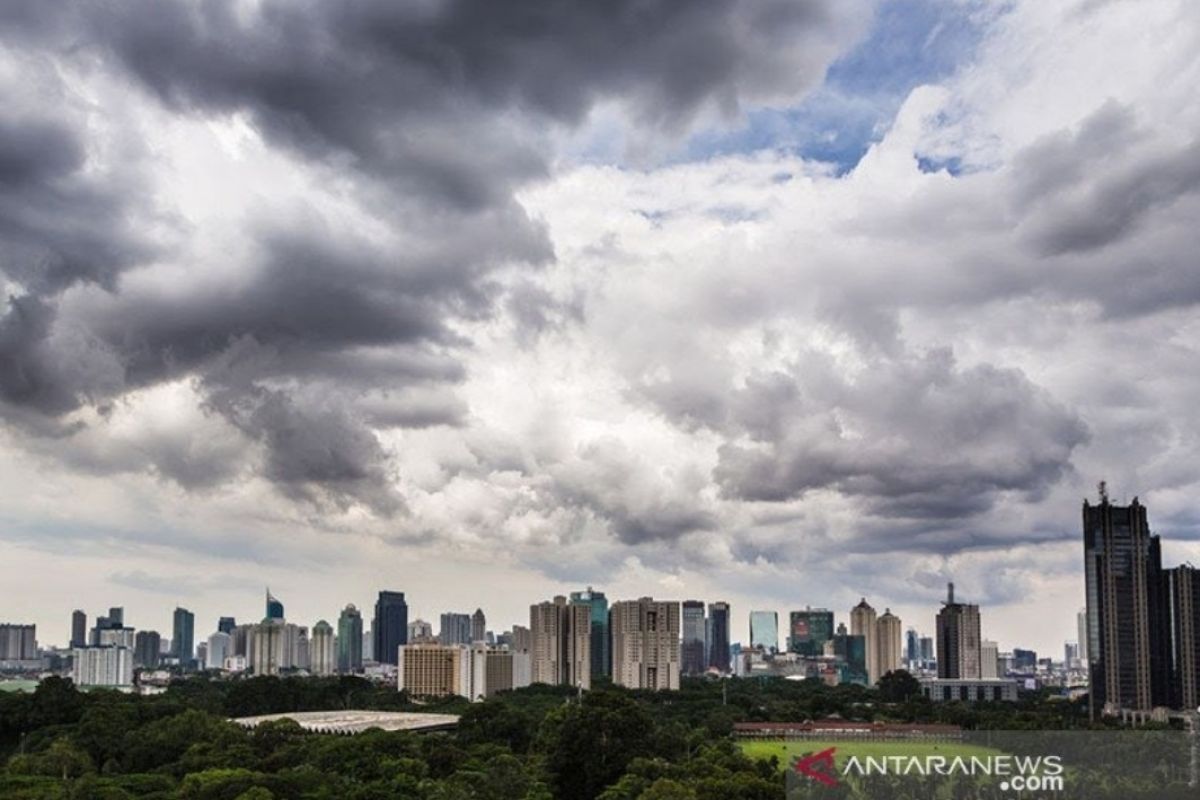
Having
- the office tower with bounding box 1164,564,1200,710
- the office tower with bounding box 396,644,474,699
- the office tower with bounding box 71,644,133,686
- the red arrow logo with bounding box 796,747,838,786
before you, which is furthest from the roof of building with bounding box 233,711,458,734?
→ the office tower with bounding box 71,644,133,686

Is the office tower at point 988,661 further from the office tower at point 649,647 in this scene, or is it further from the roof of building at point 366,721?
the roof of building at point 366,721

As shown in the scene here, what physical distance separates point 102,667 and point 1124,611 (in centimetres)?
13842

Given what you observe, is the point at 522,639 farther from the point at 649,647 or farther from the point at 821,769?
the point at 821,769

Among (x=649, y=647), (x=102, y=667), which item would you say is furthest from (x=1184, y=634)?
(x=102, y=667)

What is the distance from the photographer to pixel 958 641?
A: 159000 mm

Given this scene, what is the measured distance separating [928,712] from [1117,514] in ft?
82.8

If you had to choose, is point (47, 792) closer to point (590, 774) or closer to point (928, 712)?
point (590, 774)

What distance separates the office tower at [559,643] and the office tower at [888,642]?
210 feet

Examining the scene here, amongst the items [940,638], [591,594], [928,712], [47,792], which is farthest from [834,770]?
[591,594]

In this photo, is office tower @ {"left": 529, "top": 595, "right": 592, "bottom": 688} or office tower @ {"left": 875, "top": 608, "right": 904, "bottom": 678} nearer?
office tower @ {"left": 529, "top": 595, "right": 592, "bottom": 688}

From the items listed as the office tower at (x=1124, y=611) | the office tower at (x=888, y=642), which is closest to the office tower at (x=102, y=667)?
the office tower at (x=888, y=642)

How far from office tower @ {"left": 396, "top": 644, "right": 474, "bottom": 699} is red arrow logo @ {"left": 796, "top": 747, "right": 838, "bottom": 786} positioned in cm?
10133

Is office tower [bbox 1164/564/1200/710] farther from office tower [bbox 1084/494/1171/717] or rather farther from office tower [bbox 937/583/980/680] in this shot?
office tower [bbox 937/583/980/680]

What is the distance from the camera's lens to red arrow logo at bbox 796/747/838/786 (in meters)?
22.9
